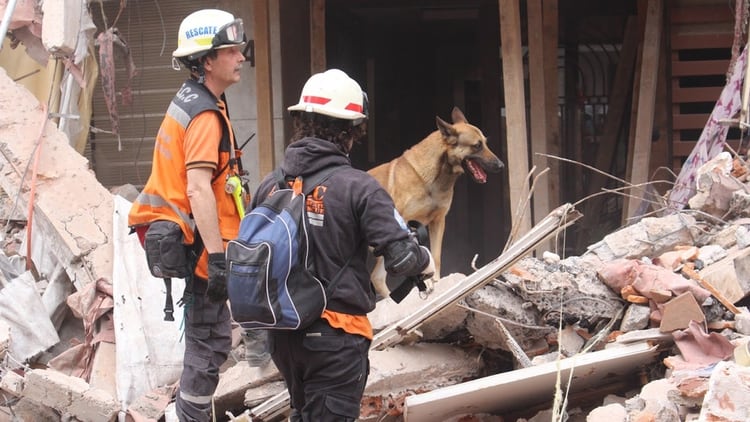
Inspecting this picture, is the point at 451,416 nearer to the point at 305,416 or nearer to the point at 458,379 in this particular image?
the point at 458,379

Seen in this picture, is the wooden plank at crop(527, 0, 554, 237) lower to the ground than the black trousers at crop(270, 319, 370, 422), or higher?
higher

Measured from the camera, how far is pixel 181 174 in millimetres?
3910

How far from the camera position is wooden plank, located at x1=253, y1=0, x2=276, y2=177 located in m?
7.68

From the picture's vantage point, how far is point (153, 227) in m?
3.91

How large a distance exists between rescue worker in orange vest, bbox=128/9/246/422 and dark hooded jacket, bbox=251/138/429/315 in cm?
65

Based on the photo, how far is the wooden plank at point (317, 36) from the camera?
8.39 metres

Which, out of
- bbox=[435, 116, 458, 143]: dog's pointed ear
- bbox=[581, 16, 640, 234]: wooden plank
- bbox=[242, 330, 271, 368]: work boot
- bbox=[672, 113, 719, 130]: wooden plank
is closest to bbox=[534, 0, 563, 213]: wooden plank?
bbox=[581, 16, 640, 234]: wooden plank

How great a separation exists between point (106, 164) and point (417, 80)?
4.18 metres

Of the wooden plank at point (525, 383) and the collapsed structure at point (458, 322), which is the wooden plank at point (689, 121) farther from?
the wooden plank at point (525, 383)

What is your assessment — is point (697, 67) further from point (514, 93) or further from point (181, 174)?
point (181, 174)

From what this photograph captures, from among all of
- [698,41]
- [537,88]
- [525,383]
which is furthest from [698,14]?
[525,383]

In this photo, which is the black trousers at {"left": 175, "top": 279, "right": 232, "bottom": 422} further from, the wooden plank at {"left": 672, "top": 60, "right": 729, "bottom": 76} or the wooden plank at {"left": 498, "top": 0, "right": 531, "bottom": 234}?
the wooden plank at {"left": 672, "top": 60, "right": 729, "bottom": 76}

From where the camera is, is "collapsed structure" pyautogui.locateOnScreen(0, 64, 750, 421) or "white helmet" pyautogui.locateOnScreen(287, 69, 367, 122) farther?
"collapsed structure" pyautogui.locateOnScreen(0, 64, 750, 421)

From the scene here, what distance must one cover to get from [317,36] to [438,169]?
102 inches
